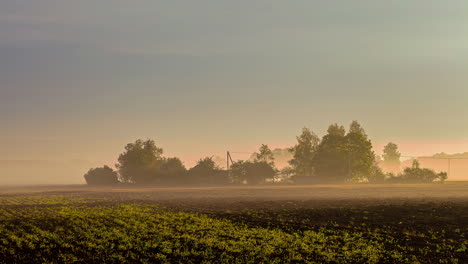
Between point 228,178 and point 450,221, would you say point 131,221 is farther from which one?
point 228,178

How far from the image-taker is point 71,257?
978 inches

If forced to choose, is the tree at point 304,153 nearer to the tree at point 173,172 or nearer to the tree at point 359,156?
the tree at point 359,156

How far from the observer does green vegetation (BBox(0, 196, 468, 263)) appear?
80.4ft

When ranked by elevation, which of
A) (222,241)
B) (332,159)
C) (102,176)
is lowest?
(222,241)

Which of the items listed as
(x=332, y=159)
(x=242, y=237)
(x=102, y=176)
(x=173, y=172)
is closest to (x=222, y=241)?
(x=242, y=237)

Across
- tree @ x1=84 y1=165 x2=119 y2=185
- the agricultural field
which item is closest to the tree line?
tree @ x1=84 y1=165 x2=119 y2=185

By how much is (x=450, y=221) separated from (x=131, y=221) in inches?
1190

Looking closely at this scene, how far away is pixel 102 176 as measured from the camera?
15925 cm

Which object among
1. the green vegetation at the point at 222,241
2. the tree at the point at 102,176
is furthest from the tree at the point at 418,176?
the green vegetation at the point at 222,241

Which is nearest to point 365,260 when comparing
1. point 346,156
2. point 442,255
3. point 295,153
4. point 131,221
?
→ point 442,255

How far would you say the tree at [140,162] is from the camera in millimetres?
148250

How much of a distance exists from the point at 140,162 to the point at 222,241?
412 feet

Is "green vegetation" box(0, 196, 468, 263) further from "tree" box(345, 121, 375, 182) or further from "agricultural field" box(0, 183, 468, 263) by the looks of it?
"tree" box(345, 121, 375, 182)

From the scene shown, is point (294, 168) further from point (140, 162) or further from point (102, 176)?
point (102, 176)
